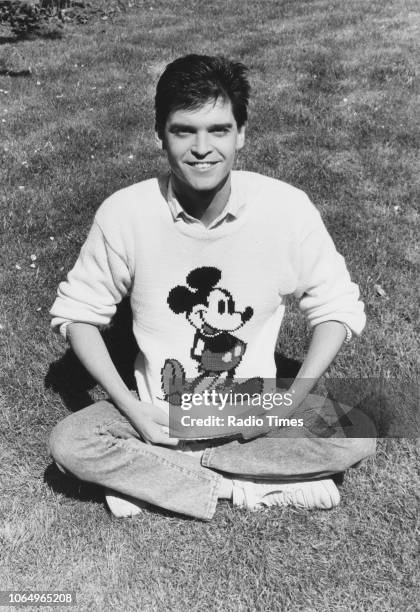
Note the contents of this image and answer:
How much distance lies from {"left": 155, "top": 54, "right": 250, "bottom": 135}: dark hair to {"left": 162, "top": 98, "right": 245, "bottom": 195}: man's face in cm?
3

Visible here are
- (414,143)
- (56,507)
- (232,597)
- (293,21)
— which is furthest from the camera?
(293,21)

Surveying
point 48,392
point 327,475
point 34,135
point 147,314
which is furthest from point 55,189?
point 327,475

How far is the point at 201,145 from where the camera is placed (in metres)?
2.98

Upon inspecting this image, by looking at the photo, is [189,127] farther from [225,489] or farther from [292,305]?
[292,305]

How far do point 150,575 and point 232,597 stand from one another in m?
0.42

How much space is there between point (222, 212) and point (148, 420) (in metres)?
1.11

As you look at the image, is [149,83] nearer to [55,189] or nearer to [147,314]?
[55,189]

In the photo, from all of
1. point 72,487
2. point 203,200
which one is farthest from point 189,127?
point 72,487

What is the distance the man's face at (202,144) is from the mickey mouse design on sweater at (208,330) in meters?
0.45

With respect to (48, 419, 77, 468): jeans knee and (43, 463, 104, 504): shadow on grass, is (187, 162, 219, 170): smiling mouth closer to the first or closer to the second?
(48, 419, 77, 468): jeans knee

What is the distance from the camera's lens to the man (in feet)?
9.96

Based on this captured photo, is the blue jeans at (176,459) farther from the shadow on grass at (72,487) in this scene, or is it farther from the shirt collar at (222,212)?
the shirt collar at (222,212)

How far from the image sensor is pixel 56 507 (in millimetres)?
3521

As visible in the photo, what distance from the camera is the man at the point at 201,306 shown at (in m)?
3.04
